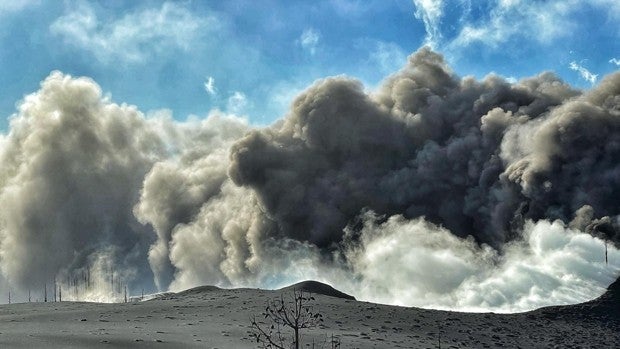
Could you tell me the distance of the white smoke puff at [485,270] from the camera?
156 ft

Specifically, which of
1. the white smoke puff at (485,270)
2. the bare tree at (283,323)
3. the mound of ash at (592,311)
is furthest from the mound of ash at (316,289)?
the mound of ash at (592,311)

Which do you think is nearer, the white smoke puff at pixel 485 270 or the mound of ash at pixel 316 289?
the mound of ash at pixel 316 289

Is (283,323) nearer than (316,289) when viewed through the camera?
Yes

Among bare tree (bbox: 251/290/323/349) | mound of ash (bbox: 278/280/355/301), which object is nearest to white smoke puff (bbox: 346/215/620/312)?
mound of ash (bbox: 278/280/355/301)

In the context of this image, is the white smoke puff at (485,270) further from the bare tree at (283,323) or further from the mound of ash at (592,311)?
the bare tree at (283,323)

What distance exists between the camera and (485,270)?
55.6 m

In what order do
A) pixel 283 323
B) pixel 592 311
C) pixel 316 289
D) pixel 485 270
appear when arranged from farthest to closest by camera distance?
pixel 485 270, pixel 316 289, pixel 592 311, pixel 283 323

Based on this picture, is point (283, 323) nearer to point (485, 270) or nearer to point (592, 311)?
point (592, 311)

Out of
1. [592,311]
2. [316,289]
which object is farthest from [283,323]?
[592,311]

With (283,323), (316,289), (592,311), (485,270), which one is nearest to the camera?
(283,323)

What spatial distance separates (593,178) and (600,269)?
21.9 metres

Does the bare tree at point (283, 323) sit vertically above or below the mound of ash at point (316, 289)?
below

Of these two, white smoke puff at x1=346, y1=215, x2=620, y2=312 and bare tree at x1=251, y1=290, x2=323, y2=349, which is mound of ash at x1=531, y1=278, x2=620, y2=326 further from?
bare tree at x1=251, y1=290, x2=323, y2=349

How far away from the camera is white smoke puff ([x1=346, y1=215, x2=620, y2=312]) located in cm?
4769
